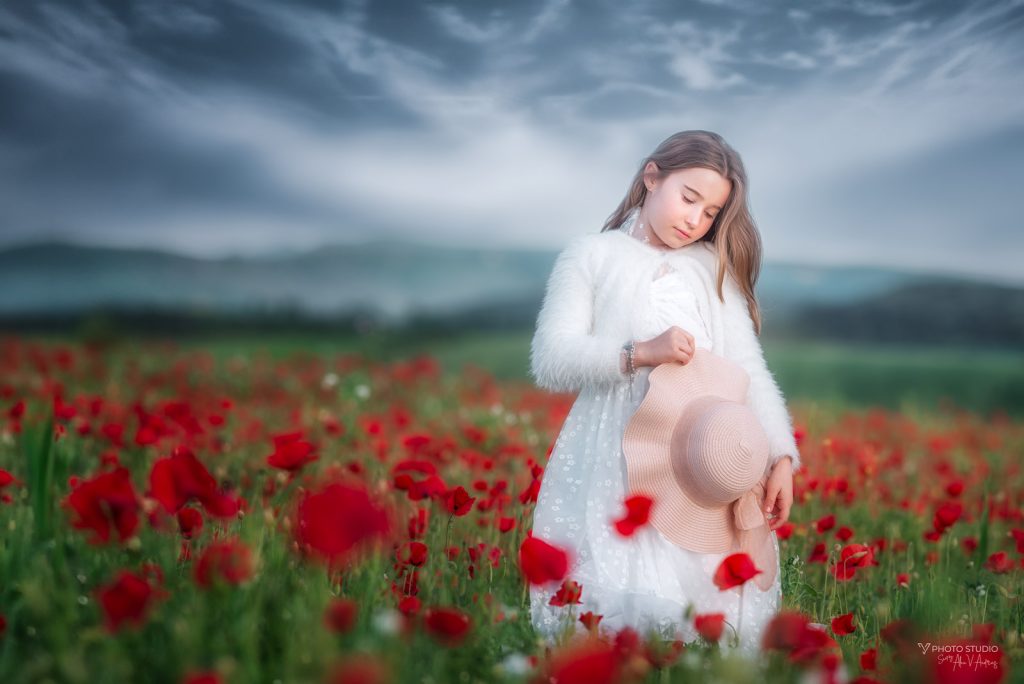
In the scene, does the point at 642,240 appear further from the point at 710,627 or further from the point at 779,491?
the point at 710,627

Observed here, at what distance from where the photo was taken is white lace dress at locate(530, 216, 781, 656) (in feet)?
6.98

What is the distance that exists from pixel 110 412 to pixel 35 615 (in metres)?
2.80

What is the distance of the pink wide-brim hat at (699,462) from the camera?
212 cm

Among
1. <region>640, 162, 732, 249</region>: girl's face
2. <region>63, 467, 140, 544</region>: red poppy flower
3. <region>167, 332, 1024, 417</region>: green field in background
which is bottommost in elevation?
<region>63, 467, 140, 544</region>: red poppy flower

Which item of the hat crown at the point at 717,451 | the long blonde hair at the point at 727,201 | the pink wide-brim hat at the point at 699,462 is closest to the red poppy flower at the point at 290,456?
the pink wide-brim hat at the point at 699,462

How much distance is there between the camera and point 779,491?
229 cm

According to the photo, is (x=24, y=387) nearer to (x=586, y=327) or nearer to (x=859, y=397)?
(x=586, y=327)

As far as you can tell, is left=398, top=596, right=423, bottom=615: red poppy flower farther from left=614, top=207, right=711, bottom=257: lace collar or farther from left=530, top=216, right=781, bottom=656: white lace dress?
left=614, top=207, right=711, bottom=257: lace collar

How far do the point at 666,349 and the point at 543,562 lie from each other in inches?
32.8

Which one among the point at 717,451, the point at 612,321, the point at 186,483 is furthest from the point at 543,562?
the point at 612,321

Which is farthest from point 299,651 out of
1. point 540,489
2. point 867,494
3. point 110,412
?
point 110,412

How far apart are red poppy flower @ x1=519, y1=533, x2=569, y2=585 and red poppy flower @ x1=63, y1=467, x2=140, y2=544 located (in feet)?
2.05

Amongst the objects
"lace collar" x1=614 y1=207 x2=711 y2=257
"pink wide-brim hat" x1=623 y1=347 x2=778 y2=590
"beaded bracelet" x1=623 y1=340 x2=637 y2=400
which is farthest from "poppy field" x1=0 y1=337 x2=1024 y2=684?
"lace collar" x1=614 y1=207 x2=711 y2=257

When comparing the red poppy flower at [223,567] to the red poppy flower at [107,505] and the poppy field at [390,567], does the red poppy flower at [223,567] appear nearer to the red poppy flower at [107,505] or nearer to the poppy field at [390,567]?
the poppy field at [390,567]
